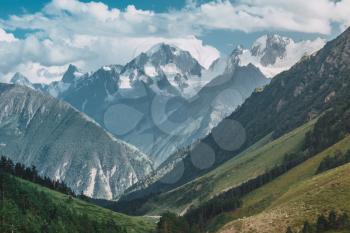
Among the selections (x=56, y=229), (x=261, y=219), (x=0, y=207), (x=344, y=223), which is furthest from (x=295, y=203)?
(x=0, y=207)

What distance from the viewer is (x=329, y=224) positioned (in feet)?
456

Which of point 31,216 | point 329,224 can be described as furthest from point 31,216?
point 329,224

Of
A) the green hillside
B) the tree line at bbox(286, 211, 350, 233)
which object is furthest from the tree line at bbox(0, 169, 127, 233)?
the tree line at bbox(286, 211, 350, 233)

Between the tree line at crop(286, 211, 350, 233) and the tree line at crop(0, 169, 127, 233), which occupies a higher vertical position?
the tree line at crop(0, 169, 127, 233)

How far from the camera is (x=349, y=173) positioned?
6663 inches

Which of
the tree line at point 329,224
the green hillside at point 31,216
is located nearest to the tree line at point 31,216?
the green hillside at point 31,216

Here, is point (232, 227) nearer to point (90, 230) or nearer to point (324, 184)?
point (324, 184)

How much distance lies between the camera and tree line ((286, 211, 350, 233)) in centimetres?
13750

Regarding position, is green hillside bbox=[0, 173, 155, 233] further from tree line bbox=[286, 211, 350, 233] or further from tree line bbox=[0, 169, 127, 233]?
tree line bbox=[286, 211, 350, 233]

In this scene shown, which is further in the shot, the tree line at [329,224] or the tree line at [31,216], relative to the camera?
the tree line at [31,216]

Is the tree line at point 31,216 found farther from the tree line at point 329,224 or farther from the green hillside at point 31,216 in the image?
the tree line at point 329,224

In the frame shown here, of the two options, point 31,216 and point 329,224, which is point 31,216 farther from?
point 329,224

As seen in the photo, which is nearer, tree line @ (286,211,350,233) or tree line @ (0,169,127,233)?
tree line @ (286,211,350,233)

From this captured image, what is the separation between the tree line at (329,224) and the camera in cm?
13750
